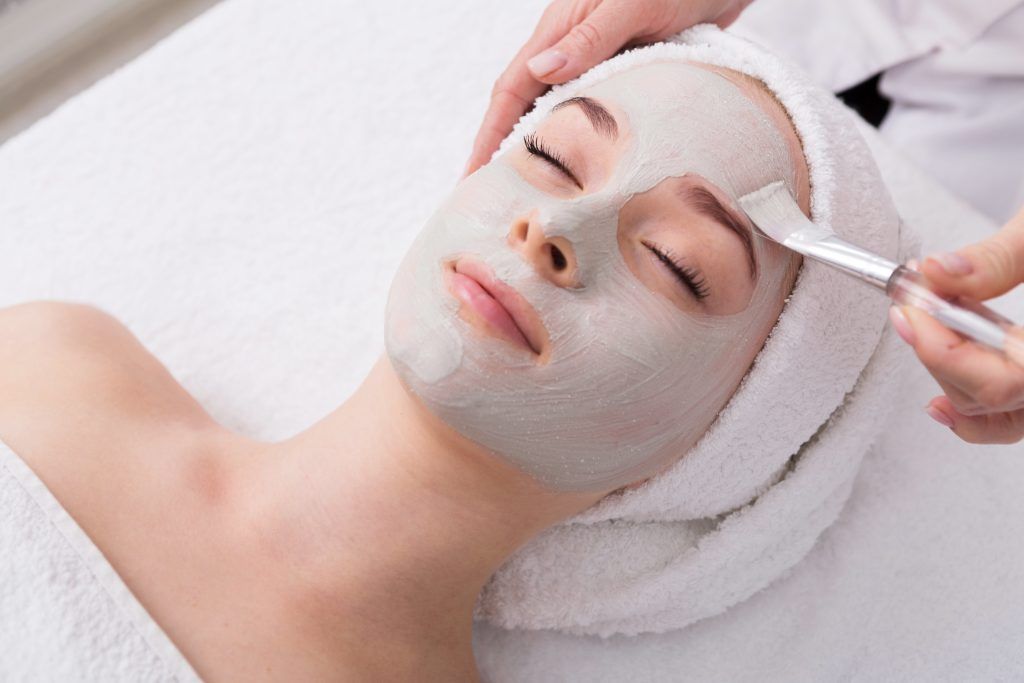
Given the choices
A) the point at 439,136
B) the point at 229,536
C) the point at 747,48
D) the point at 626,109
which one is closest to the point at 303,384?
the point at 229,536

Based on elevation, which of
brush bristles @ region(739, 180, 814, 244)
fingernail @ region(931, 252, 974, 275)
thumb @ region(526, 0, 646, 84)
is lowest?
fingernail @ region(931, 252, 974, 275)

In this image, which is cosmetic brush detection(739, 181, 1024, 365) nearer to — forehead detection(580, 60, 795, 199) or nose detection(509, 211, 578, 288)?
forehead detection(580, 60, 795, 199)

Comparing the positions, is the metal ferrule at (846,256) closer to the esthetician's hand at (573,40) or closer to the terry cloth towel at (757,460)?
the terry cloth towel at (757,460)

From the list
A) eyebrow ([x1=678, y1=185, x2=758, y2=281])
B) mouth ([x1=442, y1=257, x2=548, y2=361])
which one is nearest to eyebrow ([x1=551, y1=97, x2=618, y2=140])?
eyebrow ([x1=678, y1=185, x2=758, y2=281])

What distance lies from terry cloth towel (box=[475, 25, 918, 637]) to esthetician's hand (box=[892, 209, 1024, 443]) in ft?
0.80

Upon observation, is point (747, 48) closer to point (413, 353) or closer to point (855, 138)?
point (855, 138)

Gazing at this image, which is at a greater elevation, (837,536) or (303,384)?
(303,384)

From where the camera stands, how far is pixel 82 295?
1378 mm

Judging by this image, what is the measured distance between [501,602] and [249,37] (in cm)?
105

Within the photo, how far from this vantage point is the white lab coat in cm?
145

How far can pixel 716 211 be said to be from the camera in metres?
0.94

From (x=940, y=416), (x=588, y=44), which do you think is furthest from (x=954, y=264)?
(x=588, y=44)

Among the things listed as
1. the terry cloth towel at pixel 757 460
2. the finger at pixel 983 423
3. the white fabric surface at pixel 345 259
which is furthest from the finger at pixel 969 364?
the white fabric surface at pixel 345 259

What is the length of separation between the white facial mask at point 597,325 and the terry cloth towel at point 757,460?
5cm
